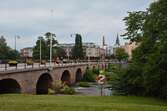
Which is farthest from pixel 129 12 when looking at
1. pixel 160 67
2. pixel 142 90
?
pixel 160 67

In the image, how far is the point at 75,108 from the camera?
53.6 ft

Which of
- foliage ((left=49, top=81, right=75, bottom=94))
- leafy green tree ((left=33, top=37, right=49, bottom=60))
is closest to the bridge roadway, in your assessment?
foliage ((left=49, top=81, right=75, bottom=94))

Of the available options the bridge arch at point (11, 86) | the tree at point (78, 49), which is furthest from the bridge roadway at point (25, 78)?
the tree at point (78, 49)

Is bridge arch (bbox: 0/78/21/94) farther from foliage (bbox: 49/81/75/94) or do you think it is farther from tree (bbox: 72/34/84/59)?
tree (bbox: 72/34/84/59)

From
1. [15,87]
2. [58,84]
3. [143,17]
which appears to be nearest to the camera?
[143,17]

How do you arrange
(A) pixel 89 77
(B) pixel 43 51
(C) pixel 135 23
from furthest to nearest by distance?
(B) pixel 43 51, (A) pixel 89 77, (C) pixel 135 23

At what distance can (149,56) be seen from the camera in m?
27.5

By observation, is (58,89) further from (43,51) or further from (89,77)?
(43,51)

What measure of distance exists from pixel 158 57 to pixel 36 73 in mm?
26532

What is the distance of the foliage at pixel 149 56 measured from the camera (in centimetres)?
2592

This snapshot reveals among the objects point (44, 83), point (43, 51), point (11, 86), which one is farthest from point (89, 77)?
point (11, 86)

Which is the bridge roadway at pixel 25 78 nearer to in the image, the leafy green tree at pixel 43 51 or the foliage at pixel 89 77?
the foliage at pixel 89 77

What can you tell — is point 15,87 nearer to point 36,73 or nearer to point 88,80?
point 36,73

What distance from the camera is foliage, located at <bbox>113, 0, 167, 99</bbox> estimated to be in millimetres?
25919
